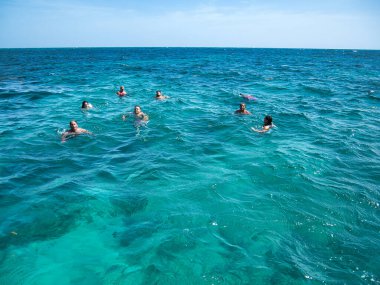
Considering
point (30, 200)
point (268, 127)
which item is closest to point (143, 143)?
point (30, 200)

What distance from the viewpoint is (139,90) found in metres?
23.7

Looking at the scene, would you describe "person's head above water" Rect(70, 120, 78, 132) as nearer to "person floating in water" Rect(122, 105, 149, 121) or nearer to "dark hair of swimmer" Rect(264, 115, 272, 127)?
"person floating in water" Rect(122, 105, 149, 121)

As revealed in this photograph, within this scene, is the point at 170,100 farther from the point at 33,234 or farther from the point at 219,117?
the point at 33,234

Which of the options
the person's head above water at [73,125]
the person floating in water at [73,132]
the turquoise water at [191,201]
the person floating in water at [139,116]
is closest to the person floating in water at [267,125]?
the turquoise water at [191,201]

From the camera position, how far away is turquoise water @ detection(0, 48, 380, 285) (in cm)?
554

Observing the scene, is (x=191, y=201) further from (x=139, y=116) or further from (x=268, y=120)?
(x=139, y=116)

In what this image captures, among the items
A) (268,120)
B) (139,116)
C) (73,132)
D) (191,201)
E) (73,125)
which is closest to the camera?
(191,201)

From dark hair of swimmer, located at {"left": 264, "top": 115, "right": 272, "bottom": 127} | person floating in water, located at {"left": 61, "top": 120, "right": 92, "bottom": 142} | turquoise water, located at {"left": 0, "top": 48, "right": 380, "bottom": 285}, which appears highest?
dark hair of swimmer, located at {"left": 264, "top": 115, "right": 272, "bottom": 127}

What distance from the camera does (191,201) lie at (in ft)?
24.9

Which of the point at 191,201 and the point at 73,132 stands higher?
the point at 73,132

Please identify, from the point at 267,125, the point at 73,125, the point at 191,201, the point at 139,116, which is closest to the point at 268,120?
the point at 267,125

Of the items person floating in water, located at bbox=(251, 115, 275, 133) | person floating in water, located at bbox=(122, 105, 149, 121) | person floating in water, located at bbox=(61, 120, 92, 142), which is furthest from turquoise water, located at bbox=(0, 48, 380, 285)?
person floating in water, located at bbox=(122, 105, 149, 121)

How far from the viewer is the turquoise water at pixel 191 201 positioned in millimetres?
5539

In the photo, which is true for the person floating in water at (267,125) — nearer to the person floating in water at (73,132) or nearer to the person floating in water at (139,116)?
the person floating in water at (139,116)
